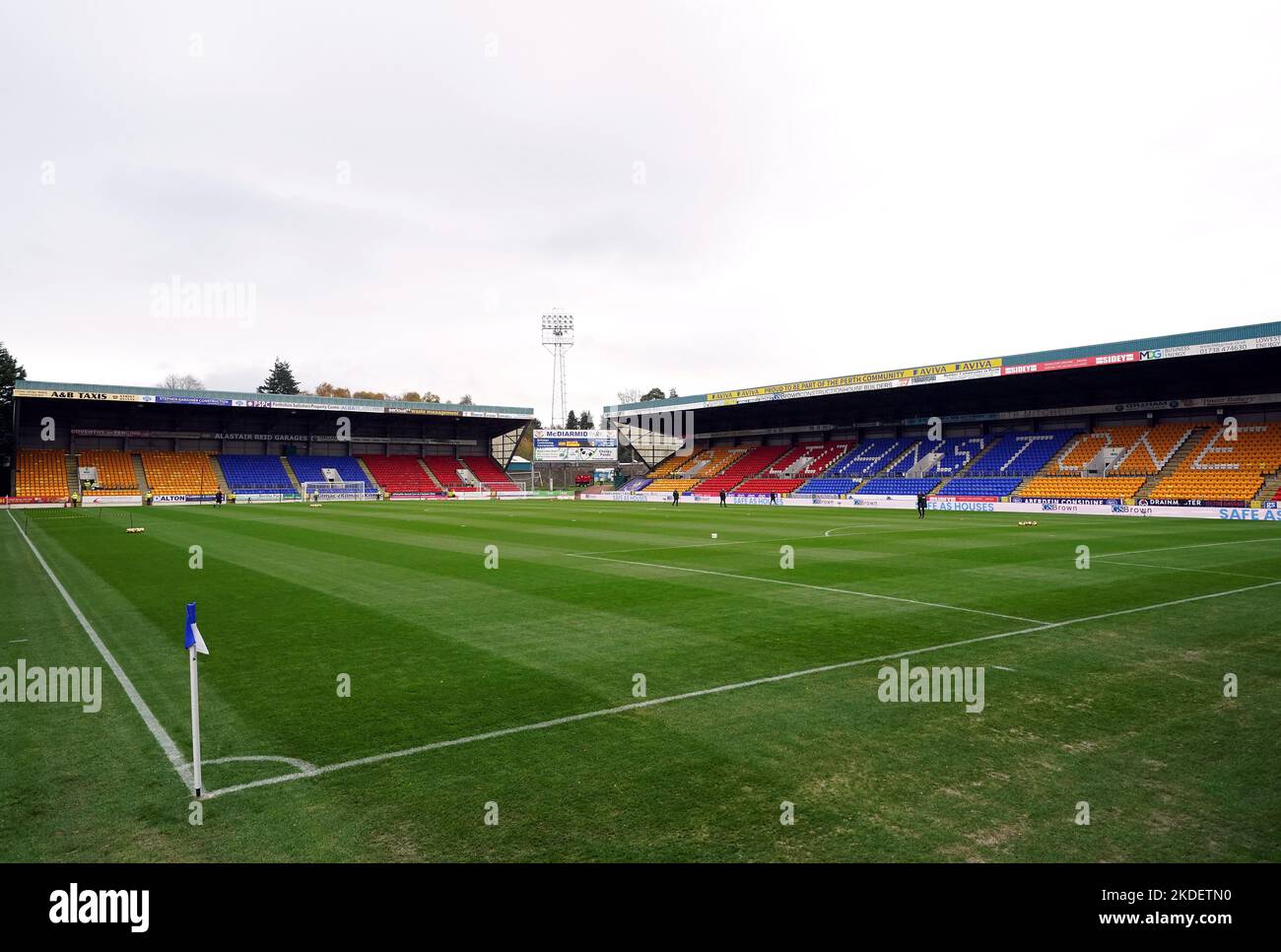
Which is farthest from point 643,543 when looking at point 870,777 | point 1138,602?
point 870,777

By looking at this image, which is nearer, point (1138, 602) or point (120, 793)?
point (120, 793)

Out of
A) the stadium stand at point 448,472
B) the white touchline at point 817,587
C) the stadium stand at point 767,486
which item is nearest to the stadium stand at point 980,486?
the stadium stand at point 767,486

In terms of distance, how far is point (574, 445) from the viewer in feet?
279

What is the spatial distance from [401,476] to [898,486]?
165ft

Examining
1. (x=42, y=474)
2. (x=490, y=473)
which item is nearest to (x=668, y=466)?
(x=490, y=473)

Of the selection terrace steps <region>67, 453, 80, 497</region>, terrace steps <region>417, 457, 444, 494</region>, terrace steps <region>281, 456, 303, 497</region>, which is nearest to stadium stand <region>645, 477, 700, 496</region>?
terrace steps <region>417, 457, 444, 494</region>

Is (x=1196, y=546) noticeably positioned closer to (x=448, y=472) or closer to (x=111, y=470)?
(x=448, y=472)

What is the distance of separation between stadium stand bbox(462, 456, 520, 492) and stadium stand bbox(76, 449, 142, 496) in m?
32.1

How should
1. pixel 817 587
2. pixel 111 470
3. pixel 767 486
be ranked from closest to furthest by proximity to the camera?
pixel 817 587 → pixel 111 470 → pixel 767 486

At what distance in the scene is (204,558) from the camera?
21.5 m

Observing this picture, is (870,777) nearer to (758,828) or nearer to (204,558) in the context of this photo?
(758,828)

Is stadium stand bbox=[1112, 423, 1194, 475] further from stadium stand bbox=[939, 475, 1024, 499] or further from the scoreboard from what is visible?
the scoreboard
